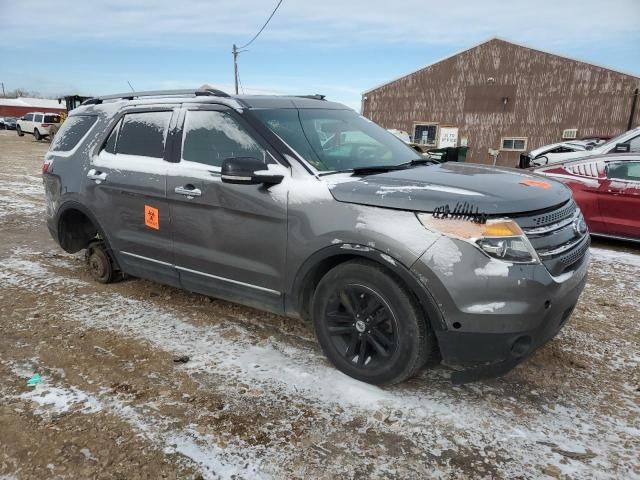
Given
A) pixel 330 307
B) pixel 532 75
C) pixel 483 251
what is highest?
pixel 532 75

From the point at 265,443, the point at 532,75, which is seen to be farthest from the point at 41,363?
the point at 532,75

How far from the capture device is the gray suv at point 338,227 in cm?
247

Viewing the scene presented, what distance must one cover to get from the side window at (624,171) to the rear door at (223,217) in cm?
543

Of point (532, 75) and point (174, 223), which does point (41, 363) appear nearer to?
point (174, 223)

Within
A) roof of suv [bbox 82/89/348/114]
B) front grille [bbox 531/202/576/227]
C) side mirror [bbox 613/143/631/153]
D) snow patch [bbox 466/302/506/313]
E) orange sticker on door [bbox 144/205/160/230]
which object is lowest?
snow patch [bbox 466/302/506/313]

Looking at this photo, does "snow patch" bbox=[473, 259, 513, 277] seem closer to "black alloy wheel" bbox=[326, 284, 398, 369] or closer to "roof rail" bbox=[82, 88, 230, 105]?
"black alloy wheel" bbox=[326, 284, 398, 369]

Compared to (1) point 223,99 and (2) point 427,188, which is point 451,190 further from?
(1) point 223,99

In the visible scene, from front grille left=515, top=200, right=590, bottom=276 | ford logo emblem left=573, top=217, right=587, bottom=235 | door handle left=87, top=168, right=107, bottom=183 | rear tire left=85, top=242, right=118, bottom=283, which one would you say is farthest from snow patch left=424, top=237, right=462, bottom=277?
rear tire left=85, top=242, right=118, bottom=283

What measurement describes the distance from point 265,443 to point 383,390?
82cm

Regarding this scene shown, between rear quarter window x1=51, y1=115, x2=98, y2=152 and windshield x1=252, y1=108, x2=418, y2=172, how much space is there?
204 cm

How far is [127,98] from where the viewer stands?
420cm

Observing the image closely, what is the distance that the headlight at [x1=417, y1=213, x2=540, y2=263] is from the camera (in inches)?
95.3

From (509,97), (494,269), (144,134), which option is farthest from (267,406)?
(509,97)

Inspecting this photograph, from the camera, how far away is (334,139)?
3539mm
